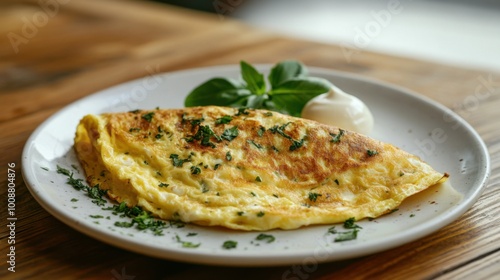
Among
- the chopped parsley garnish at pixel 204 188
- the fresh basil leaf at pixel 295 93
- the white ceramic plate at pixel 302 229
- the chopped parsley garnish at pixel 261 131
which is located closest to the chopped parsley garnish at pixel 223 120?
the chopped parsley garnish at pixel 261 131

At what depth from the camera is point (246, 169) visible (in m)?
2.53

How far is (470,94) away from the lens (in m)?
3.91

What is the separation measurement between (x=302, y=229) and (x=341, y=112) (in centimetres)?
111

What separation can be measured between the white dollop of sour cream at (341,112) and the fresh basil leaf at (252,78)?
1.02ft

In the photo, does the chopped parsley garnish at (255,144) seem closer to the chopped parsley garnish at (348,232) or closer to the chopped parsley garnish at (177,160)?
the chopped parsley garnish at (177,160)

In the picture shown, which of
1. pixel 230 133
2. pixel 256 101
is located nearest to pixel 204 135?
pixel 230 133

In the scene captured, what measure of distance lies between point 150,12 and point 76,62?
1.64 metres

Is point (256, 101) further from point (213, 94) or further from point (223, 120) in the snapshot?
point (223, 120)

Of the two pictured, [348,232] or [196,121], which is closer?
[348,232]

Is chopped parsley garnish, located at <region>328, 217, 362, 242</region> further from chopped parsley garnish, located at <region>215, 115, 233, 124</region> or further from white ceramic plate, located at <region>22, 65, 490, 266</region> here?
chopped parsley garnish, located at <region>215, 115, 233, 124</region>

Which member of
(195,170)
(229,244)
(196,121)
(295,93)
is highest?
(295,93)

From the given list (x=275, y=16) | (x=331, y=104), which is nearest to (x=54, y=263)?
(x=331, y=104)

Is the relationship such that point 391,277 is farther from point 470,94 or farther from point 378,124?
point 470,94

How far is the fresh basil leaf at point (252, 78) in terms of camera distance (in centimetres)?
333
